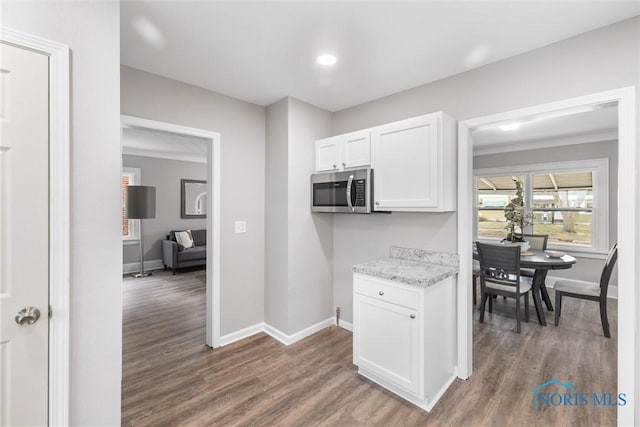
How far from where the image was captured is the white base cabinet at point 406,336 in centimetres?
202

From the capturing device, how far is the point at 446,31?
1.87m

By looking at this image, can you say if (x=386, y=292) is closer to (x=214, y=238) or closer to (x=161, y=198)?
(x=214, y=238)

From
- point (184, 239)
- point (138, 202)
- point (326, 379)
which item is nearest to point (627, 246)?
point (326, 379)

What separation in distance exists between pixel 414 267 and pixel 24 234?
7.98 ft

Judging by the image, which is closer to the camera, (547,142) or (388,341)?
(388,341)

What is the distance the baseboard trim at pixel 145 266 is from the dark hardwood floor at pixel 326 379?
285 centimetres

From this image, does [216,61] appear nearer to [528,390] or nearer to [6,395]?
[6,395]

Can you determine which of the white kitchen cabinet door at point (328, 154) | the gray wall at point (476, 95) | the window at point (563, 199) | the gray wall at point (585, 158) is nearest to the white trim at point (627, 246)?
the gray wall at point (476, 95)

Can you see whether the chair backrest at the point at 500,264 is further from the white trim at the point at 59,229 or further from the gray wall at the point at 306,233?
the white trim at the point at 59,229

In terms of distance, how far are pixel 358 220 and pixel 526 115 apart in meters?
1.72

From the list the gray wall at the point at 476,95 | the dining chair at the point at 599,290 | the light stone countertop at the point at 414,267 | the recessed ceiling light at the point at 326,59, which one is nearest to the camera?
the gray wall at the point at 476,95

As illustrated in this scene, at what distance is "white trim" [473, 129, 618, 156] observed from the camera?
452 centimetres

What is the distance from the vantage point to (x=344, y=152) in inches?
113

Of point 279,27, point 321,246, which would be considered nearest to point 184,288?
point 321,246
